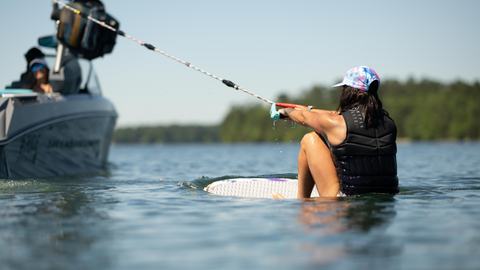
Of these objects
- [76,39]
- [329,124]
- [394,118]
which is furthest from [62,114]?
[394,118]

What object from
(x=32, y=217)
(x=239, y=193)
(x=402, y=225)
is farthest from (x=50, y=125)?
(x=402, y=225)

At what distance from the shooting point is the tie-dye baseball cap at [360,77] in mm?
4832

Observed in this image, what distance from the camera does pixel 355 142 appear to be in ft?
15.4

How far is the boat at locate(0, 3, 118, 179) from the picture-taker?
8.60 meters

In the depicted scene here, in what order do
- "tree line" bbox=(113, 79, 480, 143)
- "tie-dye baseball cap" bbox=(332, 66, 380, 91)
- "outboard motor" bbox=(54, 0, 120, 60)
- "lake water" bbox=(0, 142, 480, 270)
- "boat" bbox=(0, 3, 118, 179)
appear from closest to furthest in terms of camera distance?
"lake water" bbox=(0, 142, 480, 270) < "tie-dye baseball cap" bbox=(332, 66, 380, 91) < "boat" bbox=(0, 3, 118, 179) < "outboard motor" bbox=(54, 0, 120, 60) < "tree line" bbox=(113, 79, 480, 143)

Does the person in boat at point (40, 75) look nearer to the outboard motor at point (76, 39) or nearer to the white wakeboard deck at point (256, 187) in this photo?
the outboard motor at point (76, 39)

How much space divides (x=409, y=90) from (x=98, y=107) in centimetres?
12985

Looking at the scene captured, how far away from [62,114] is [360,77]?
6.77 metres

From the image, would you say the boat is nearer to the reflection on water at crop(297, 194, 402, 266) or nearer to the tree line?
the reflection on water at crop(297, 194, 402, 266)

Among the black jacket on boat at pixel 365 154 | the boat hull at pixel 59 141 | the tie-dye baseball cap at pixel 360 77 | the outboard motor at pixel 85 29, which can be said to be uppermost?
the outboard motor at pixel 85 29

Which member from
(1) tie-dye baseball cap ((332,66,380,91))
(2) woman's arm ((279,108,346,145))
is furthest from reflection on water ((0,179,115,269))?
(1) tie-dye baseball cap ((332,66,380,91))

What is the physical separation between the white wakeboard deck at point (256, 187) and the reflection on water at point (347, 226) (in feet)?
5.92

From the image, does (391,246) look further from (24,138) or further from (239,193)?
(24,138)

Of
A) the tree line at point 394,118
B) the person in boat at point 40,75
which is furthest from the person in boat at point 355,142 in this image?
the tree line at point 394,118
